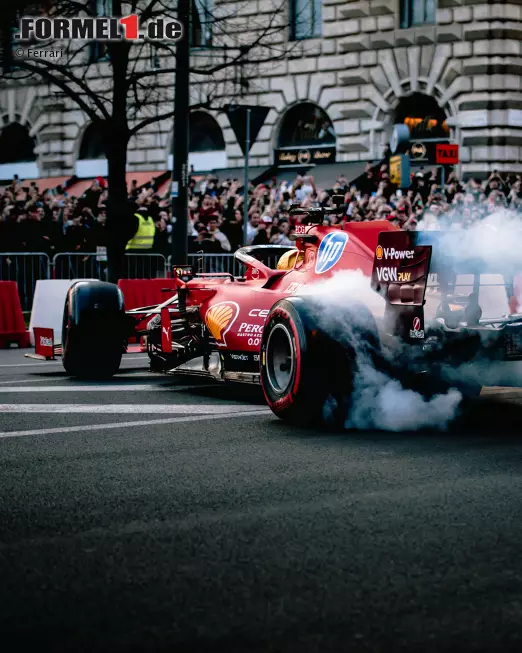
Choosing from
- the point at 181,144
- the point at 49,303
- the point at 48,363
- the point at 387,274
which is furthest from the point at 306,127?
the point at 387,274

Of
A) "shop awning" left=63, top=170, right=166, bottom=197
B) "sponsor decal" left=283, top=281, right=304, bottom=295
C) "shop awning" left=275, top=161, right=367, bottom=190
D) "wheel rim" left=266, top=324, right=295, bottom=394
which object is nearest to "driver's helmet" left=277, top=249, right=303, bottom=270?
"sponsor decal" left=283, top=281, right=304, bottom=295

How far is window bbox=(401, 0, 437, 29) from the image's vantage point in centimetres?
3269

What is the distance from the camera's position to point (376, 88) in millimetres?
33531

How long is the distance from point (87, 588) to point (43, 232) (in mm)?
18128

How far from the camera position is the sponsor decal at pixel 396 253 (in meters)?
8.02

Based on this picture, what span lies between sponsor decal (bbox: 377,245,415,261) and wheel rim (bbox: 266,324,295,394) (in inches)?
31.2

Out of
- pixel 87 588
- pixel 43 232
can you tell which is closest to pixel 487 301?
pixel 87 588

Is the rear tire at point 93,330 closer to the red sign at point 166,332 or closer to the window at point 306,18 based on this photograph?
the red sign at point 166,332

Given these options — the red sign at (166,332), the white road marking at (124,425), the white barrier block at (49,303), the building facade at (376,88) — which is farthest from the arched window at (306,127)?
the white road marking at (124,425)

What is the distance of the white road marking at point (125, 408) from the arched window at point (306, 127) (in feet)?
84.6

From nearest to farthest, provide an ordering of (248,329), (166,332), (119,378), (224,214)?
(248,329), (166,332), (119,378), (224,214)

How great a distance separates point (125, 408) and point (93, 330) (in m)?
2.67

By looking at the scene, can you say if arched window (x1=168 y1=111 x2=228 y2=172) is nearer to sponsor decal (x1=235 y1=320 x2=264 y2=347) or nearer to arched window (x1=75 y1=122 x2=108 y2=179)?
arched window (x1=75 y1=122 x2=108 y2=179)

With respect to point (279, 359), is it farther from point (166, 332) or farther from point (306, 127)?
point (306, 127)
